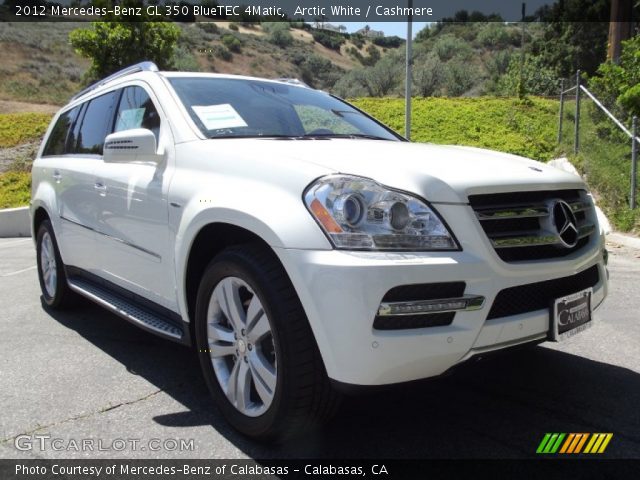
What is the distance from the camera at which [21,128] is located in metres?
18.4

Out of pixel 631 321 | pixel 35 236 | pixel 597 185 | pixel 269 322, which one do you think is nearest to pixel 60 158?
pixel 35 236

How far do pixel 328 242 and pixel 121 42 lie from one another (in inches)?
888

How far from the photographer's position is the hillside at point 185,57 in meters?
38.3

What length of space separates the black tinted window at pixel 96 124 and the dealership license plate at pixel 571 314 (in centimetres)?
306

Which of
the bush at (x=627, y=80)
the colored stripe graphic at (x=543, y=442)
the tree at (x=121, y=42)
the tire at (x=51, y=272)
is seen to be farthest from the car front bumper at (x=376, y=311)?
the tree at (x=121, y=42)

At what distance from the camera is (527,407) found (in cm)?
300

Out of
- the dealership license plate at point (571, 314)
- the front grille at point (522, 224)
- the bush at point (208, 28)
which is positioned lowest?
the dealership license plate at point (571, 314)

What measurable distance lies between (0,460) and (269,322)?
1346 millimetres

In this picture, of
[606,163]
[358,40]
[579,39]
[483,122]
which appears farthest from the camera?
[358,40]

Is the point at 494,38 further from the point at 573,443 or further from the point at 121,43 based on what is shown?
the point at 573,443

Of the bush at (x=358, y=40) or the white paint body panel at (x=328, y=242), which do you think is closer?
the white paint body panel at (x=328, y=242)

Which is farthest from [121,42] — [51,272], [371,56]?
[371,56]

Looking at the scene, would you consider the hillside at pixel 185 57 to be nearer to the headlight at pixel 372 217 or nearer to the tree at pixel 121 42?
the tree at pixel 121 42

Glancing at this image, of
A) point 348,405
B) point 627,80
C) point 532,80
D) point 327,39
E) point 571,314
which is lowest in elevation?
point 348,405
